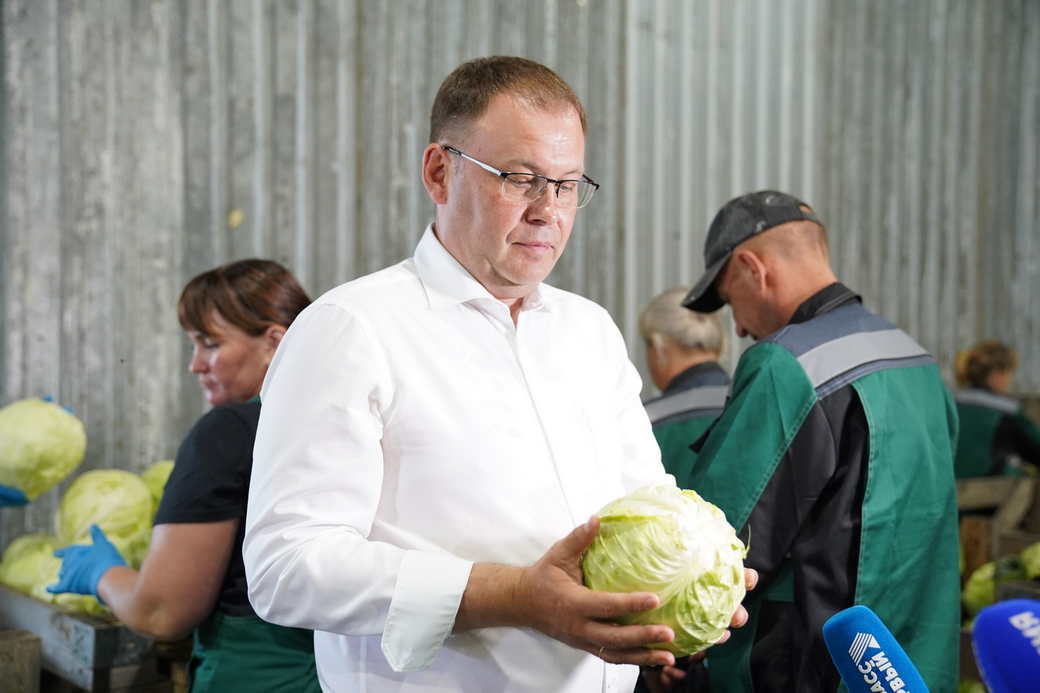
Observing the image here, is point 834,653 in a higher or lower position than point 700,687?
higher

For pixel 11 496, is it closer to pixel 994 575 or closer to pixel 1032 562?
pixel 1032 562

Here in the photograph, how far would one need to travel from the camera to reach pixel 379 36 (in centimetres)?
457

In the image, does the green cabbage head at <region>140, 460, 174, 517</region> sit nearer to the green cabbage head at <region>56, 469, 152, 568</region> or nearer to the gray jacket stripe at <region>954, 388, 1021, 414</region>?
the green cabbage head at <region>56, 469, 152, 568</region>

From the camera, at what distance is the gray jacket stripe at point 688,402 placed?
3.60 meters

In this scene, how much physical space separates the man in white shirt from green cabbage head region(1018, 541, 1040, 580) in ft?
8.80

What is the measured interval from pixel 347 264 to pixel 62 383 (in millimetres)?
1267

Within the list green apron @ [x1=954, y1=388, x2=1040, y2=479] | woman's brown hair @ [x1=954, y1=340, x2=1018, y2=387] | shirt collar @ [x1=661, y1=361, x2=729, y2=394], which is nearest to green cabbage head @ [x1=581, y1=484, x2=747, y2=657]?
shirt collar @ [x1=661, y1=361, x2=729, y2=394]

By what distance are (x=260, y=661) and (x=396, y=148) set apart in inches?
112

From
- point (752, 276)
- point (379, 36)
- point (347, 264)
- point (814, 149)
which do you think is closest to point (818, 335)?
point (752, 276)

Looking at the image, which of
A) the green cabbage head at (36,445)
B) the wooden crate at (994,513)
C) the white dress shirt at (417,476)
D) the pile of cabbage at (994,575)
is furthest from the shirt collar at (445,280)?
the wooden crate at (994,513)

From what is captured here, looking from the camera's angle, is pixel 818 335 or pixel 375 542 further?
pixel 818 335

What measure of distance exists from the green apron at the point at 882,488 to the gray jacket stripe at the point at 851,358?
23 mm

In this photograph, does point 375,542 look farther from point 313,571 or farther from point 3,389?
point 3,389

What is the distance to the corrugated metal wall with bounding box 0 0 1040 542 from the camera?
12.6ft
